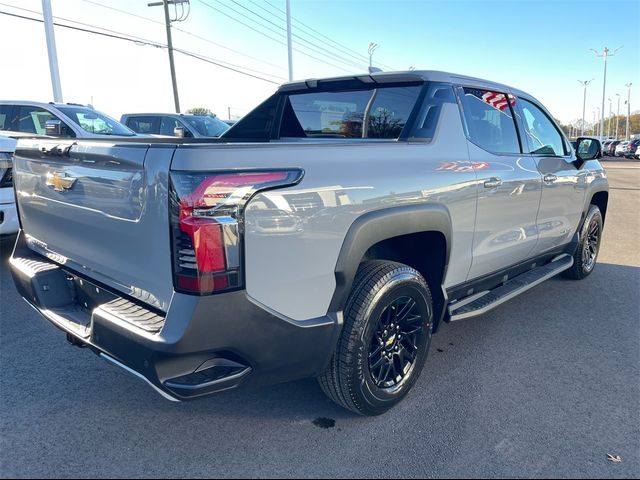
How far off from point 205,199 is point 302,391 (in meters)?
1.60

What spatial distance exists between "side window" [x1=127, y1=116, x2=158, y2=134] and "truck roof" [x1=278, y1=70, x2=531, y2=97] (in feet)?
31.9

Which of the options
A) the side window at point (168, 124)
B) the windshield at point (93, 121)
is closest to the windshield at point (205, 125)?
the side window at point (168, 124)

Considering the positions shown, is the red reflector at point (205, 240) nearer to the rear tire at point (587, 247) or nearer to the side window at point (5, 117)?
the rear tire at point (587, 247)

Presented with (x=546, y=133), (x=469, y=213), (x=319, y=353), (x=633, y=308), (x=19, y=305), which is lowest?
(x=633, y=308)

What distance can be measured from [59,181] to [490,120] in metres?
2.88

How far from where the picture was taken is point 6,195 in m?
4.88

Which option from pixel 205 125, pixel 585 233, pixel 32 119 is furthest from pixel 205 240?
pixel 205 125

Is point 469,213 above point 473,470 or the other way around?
above

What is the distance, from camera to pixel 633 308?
14.7 ft

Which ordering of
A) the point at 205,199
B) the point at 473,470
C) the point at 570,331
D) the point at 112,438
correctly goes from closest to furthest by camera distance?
the point at 205,199 → the point at 473,470 → the point at 112,438 → the point at 570,331

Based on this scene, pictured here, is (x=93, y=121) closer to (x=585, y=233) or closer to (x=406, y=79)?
(x=406, y=79)

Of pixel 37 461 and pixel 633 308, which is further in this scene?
pixel 633 308

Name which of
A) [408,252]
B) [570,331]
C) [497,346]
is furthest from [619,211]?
[408,252]

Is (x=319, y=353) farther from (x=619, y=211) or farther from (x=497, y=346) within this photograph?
(x=619, y=211)
